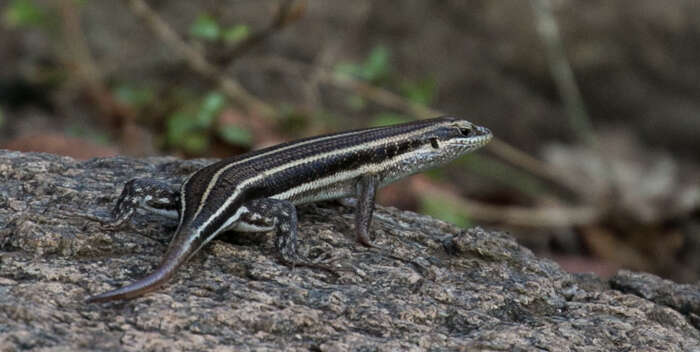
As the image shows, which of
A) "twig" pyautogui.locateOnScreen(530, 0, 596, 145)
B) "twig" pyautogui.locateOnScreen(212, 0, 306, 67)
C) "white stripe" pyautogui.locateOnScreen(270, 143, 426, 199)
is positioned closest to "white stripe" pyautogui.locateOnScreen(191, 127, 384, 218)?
"white stripe" pyautogui.locateOnScreen(270, 143, 426, 199)

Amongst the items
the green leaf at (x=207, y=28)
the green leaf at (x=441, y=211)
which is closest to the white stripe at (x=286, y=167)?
the green leaf at (x=441, y=211)

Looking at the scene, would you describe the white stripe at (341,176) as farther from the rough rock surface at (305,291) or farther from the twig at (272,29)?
the twig at (272,29)

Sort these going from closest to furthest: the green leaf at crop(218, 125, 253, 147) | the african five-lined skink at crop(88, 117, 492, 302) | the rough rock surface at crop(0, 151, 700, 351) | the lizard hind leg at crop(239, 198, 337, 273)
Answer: the rough rock surface at crop(0, 151, 700, 351) → the african five-lined skink at crop(88, 117, 492, 302) → the lizard hind leg at crop(239, 198, 337, 273) → the green leaf at crop(218, 125, 253, 147)

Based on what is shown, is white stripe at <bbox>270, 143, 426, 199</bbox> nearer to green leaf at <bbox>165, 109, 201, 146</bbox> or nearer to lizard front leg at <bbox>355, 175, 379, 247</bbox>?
lizard front leg at <bbox>355, 175, 379, 247</bbox>

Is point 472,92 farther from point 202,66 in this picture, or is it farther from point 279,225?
point 279,225

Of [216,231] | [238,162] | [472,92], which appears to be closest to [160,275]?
[216,231]

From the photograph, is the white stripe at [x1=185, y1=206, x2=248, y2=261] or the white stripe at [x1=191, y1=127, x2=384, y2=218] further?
the white stripe at [x1=191, y1=127, x2=384, y2=218]

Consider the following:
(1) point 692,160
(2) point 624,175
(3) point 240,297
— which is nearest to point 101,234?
(3) point 240,297
